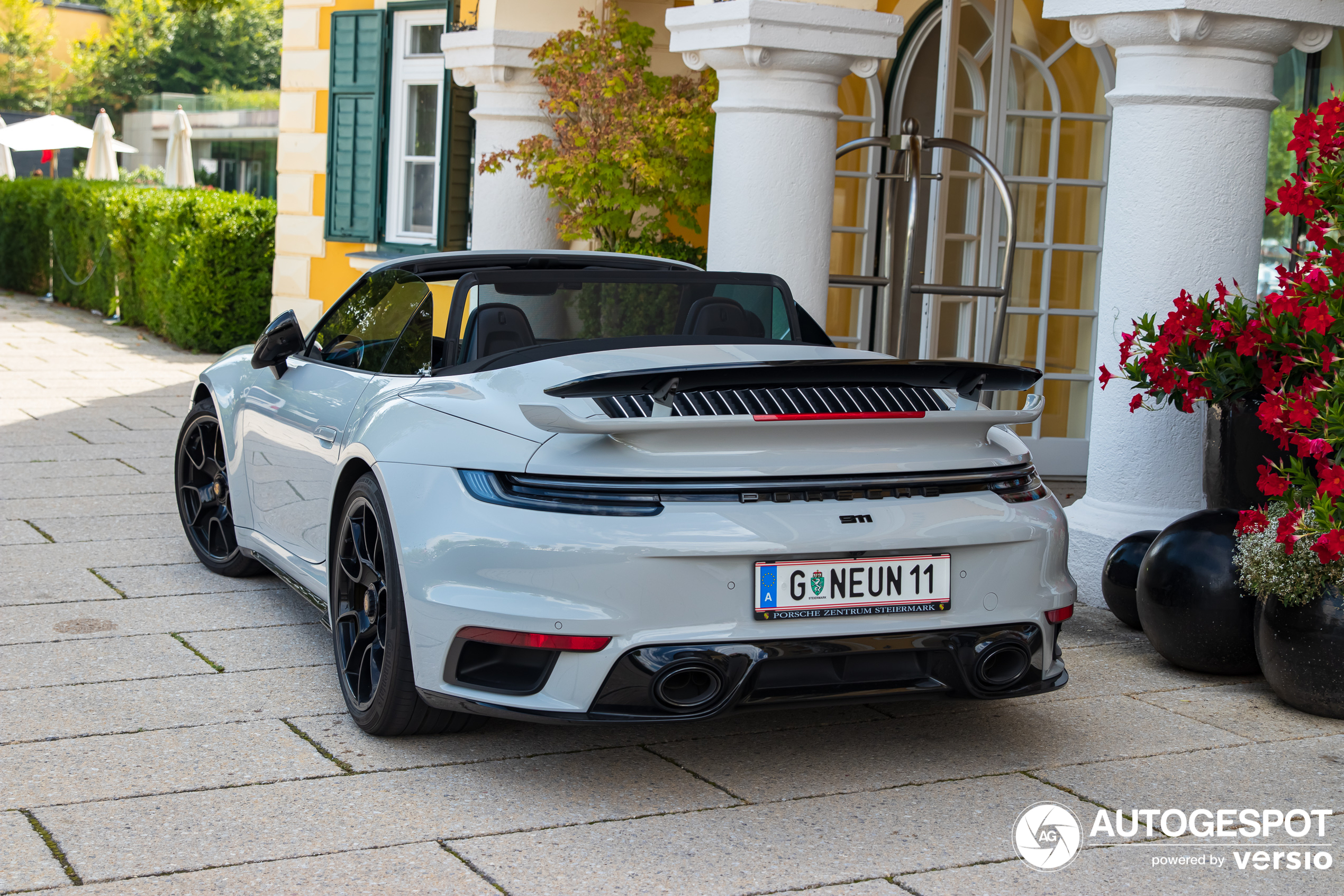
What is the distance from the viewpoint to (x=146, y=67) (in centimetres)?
7219

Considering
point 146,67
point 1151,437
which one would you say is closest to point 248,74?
point 146,67

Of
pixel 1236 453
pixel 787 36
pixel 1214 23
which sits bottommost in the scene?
pixel 1236 453

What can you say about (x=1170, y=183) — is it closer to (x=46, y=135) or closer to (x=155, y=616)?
(x=155, y=616)

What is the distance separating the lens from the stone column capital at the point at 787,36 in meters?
6.82

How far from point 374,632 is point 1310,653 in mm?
2700

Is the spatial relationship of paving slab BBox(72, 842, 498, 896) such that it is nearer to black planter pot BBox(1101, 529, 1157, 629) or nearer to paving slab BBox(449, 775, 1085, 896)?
paving slab BBox(449, 775, 1085, 896)

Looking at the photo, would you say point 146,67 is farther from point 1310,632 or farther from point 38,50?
point 1310,632

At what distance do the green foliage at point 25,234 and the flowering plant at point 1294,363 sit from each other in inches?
671

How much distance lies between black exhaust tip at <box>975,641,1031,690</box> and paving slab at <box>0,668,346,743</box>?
182 cm

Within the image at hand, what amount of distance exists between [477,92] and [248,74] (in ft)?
242

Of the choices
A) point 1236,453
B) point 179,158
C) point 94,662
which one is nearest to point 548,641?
point 94,662

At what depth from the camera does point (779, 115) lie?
697 cm

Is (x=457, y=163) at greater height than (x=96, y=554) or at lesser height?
greater

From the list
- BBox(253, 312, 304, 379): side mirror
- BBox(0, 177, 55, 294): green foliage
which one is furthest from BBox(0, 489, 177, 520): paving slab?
BBox(0, 177, 55, 294): green foliage
